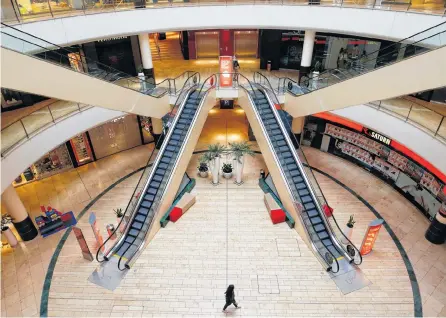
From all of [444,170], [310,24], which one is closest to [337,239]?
[444,170]

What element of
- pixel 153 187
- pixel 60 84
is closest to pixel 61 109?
pixel 60 84

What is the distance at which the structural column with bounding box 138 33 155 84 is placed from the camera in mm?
15070

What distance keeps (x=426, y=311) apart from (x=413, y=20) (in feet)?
30.1

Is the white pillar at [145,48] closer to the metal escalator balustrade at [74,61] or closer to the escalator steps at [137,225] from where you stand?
the metal escalator balustrade at [74,61]

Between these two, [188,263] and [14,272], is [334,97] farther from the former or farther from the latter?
[14,272]

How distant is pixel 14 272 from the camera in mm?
10219

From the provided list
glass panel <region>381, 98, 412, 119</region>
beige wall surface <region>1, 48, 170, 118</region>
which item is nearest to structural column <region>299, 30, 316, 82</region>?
glass panel <region>381, 98, 412, 119</region>

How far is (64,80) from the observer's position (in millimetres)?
8234

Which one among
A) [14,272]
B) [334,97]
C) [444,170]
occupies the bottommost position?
[14,272]

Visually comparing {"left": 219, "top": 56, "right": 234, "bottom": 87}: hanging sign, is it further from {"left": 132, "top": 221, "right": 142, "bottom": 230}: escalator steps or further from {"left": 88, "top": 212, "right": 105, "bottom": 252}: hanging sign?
{"left": 88, "top": 212, "right": 105, "bottom": 252}: hanging sign

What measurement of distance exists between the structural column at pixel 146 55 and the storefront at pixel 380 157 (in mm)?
8253

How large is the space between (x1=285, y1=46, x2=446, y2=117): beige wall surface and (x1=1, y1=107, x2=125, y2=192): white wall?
8.48 metres

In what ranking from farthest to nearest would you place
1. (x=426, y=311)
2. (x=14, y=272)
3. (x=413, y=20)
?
(x=413, y=20) < (x=14, y=272) < (x=426, y=311)

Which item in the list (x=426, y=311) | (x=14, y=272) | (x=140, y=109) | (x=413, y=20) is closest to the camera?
(x=426, y=311)
